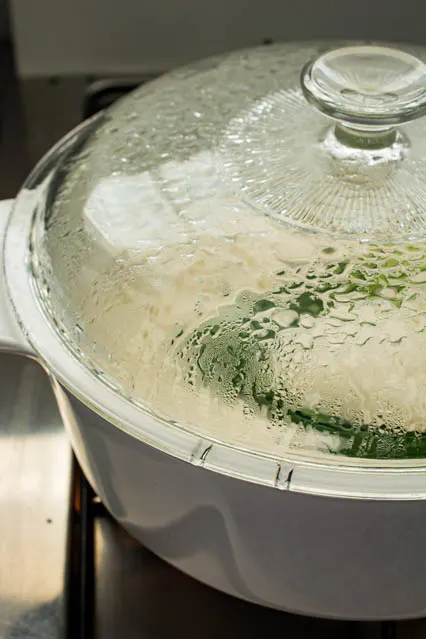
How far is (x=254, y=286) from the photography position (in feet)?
2.07

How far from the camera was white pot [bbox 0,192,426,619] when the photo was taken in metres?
0.57

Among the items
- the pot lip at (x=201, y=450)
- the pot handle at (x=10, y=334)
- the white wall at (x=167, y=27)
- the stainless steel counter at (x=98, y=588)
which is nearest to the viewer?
the pot lip at (x=201, y=450)

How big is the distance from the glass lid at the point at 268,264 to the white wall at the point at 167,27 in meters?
0.64

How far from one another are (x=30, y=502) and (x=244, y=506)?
37 centimetres

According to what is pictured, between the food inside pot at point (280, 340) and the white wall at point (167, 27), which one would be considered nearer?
the food inside pot at point (280, 340)

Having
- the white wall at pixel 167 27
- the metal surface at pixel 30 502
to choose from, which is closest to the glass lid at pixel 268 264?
the metal surface at pixel 30 502

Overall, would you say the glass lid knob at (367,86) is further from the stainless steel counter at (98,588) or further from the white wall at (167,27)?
the white wall at (167,27)

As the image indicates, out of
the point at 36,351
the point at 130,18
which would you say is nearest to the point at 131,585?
the point at 36,351

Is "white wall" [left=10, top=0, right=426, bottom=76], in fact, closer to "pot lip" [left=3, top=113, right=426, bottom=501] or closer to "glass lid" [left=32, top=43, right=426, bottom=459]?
"glass lid" [left=32, top=43, right=426, bottom=459]

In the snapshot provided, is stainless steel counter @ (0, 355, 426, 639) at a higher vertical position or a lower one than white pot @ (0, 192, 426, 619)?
lower

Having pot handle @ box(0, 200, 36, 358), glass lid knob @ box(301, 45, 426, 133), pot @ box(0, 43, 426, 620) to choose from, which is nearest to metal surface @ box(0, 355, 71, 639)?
pot @ box(0, 43, 426, 620)

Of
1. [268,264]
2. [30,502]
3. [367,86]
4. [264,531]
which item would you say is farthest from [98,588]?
[367,86]

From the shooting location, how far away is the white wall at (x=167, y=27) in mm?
→ 1317

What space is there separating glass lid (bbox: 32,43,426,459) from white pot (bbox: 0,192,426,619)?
0.06ft
